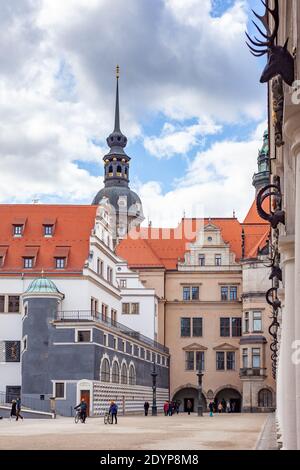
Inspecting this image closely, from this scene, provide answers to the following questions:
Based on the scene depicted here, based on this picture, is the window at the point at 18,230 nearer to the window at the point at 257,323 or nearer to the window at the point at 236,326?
the window at the point at 257,323

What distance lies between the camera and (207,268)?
84375 millimetres

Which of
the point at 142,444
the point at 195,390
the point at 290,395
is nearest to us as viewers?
the point at 290,395

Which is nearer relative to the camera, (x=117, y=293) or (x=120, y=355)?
(x=120, y=355)

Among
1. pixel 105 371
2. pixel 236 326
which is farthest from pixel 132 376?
pixel 236 326

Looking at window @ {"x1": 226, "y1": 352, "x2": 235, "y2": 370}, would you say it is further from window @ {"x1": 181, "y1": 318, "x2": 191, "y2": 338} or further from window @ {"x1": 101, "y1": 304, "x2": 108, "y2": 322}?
window @ {"x1": 101, "y1": 304, "x2": 108, "y2": 322}

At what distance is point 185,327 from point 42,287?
3123cm

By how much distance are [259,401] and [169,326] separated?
13.1 metres

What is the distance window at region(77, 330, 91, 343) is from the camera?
170 ft

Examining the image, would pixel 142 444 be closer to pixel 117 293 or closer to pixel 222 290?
pixel 117 293

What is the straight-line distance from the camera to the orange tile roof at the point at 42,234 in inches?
2335

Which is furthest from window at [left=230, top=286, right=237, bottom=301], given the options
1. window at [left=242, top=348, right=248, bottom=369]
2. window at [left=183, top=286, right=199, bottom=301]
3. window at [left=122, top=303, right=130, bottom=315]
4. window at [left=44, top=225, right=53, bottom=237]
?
window at [left=44, top=225, right=53, bottom=237]

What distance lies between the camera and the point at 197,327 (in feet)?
273
